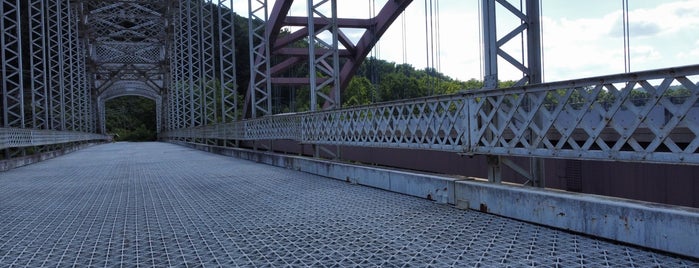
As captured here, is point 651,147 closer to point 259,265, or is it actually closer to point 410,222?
point 410,222

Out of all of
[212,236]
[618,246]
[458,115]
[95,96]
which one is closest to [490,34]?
[458,115]

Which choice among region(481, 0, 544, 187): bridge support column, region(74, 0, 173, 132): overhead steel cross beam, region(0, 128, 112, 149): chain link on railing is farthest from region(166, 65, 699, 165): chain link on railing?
region(74, 0, 173, 132): overhead steel cross beam

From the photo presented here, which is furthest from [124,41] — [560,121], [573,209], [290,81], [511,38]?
[573,209]

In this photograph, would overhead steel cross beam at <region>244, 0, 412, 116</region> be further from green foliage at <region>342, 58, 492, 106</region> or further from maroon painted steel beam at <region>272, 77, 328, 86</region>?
green foliage at <region>342, 58, 492, 106</region>

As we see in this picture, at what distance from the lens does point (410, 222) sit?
5738mm

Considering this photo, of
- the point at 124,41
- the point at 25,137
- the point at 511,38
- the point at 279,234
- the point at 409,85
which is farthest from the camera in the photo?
the point at 124,41

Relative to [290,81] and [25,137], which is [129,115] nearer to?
[290,81]

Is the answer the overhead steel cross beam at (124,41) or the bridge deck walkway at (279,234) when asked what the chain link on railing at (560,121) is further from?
the overhead steel cross beam at (124,41)

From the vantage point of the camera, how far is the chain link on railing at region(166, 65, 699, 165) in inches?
167

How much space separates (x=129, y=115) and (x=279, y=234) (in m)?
113

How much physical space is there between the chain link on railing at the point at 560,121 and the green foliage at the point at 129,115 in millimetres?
95950

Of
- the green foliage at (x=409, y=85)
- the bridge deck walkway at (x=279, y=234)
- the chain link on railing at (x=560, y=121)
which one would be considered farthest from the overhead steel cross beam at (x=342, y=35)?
the bridge deck walkway at (x=279, y=234)

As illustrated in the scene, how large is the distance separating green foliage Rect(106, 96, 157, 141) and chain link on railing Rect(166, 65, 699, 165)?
9595 cm

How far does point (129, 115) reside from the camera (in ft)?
358
